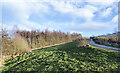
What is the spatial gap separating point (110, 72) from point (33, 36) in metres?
9.42

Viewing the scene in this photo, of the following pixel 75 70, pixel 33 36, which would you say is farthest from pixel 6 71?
pixel 33 36

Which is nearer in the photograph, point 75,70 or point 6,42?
point 75,70

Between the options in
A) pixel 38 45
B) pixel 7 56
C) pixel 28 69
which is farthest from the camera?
pixel 38 45

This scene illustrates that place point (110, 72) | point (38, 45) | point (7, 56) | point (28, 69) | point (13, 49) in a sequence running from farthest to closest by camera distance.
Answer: point (38, 45)
point (13, 49)
point (7, 56)
point (28, 69)
point (110, 72)

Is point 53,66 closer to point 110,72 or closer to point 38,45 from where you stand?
point 110,72

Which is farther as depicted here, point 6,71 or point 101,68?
point 6,71

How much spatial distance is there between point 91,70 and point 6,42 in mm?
6500

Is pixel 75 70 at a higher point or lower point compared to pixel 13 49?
lower

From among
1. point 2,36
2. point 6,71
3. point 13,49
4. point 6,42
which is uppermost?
point 2,36

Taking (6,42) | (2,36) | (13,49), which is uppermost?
(2,36)

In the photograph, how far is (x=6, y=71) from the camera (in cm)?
409

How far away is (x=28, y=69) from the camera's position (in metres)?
3.91

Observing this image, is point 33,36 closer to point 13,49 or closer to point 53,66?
point 13,49

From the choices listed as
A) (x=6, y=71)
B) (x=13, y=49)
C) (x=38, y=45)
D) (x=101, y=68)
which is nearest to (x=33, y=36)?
(x=38, y=45)
